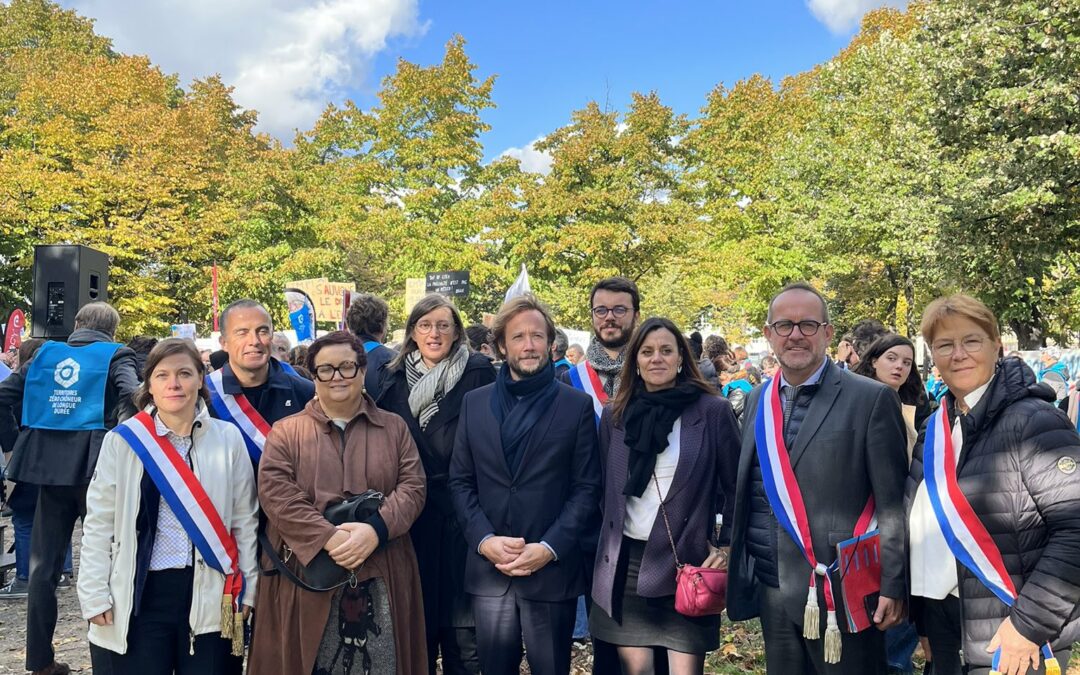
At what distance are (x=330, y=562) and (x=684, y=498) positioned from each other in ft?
4.97

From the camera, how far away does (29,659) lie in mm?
4492

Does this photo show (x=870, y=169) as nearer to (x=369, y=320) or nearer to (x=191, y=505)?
(x=369, y=320)

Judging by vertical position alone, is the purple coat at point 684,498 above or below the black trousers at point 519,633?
above

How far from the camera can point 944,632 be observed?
293 centimetres

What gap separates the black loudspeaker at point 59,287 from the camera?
8.70 m

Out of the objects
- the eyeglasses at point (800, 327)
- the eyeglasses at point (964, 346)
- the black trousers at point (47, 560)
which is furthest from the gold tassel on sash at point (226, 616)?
the eyeglasses at point (964, 346)

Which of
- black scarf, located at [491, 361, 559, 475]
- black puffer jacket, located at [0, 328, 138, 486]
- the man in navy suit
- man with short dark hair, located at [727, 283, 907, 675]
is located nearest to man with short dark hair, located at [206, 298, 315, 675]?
the man in navy suit

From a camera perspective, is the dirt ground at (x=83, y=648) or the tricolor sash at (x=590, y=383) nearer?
the tricolor sash at (x=590, y=383)

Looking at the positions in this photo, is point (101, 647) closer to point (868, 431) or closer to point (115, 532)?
point (115, 532)

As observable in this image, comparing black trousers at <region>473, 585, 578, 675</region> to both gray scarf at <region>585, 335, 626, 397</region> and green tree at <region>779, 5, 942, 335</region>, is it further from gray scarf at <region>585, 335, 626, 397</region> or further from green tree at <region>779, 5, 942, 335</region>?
green tree at <region>779, 5, 942, 335</region>

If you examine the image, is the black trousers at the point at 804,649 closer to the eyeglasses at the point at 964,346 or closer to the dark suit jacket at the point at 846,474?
the dark suit jacket at the point at 846,474

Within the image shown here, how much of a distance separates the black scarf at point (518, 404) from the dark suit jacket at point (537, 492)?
29mm

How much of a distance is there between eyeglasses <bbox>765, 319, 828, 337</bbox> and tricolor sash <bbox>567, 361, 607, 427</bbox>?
1.32 m

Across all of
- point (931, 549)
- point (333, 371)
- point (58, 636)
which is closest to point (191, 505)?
point (333, 371)
